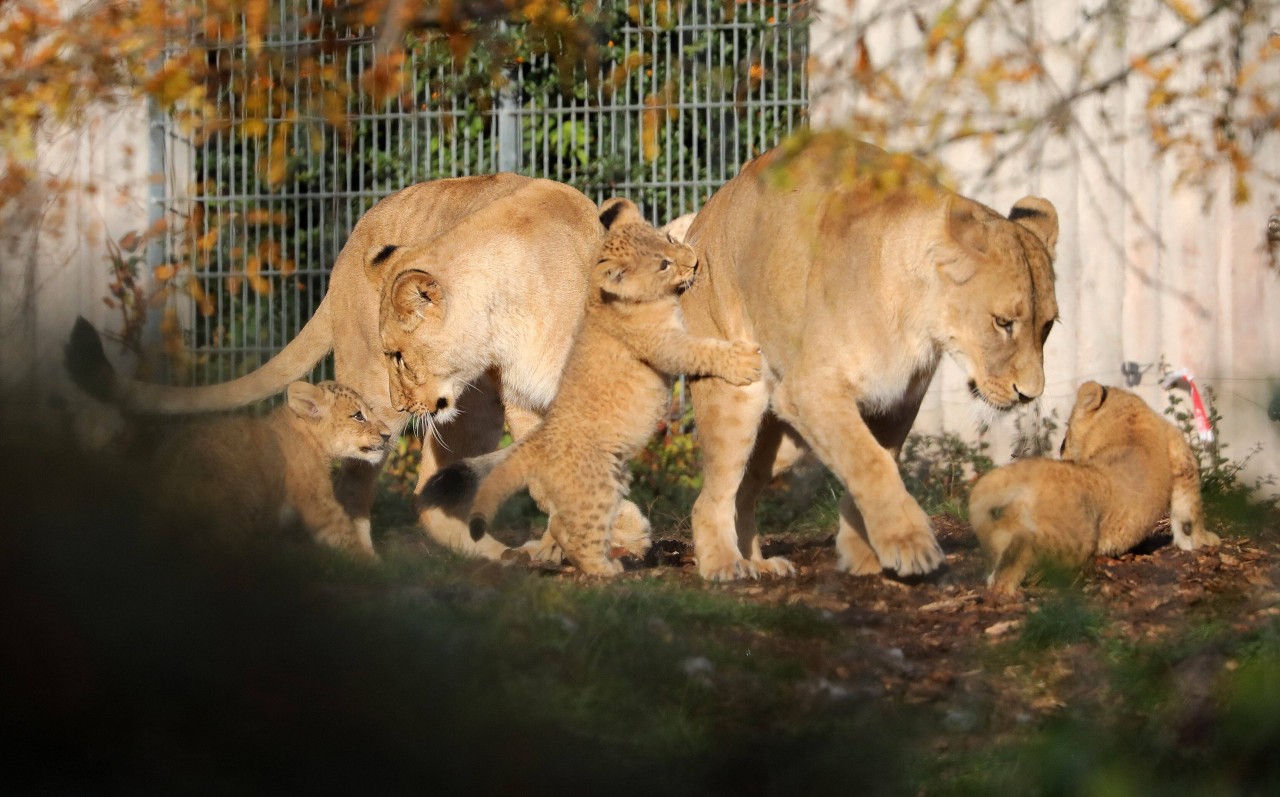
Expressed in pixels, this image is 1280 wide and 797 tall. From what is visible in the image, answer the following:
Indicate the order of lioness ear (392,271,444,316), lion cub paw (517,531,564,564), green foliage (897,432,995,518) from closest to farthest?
lioness ear (392,271,444,316)
lion cub paw (517,531,564,564)
green foliage (897,432,995,518)

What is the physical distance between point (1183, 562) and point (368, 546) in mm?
3231

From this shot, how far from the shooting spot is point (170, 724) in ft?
10.0

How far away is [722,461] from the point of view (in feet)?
19.7

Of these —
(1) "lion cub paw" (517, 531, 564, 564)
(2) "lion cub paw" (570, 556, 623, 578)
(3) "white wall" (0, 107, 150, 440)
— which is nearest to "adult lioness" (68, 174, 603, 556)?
(1) "lion cub paw" (517, 531, 564, 564)

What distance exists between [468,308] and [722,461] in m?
1.27

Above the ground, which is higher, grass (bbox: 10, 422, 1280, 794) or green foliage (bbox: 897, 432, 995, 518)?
grass (bbox: 10, 422, 1280, 794)

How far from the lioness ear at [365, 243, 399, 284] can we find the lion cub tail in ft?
4.72

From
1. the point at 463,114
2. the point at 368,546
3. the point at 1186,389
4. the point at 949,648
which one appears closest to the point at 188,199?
the point at 463,114

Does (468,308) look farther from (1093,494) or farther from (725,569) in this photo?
(1093,494)

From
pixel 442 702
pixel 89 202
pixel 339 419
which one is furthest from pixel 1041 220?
pixel 89 202

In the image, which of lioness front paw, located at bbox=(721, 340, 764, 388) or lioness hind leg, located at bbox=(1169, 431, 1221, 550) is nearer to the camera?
lioness front paw, located at bbox=(721, 340, 764, 388)

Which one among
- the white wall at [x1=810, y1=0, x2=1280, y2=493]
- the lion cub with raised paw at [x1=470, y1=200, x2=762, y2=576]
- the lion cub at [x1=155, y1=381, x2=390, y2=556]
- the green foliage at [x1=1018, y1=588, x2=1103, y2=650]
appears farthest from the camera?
the white wall at [x1=810, y1=0, x2=1280, y2=493]

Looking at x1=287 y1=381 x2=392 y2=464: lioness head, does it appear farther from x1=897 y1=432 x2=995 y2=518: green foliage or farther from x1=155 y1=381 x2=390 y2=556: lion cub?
x1=897 y1=432 x2=995 y2=518: green foliage

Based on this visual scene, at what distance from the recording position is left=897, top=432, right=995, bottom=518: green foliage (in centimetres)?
888
